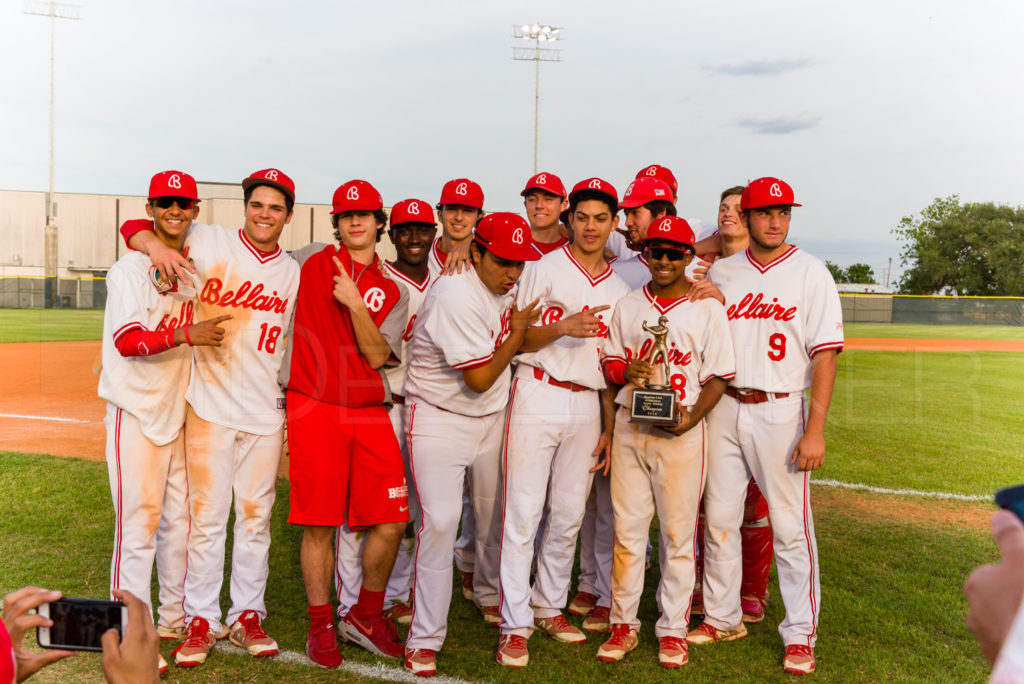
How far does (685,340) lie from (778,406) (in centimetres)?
56

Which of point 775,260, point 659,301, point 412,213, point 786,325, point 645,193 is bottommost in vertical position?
point 786,325

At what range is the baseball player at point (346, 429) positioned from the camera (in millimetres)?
3873

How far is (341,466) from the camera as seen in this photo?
3916mm

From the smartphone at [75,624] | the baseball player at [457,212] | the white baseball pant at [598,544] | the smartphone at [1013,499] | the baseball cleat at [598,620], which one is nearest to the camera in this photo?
the smartphone at [1013,499]

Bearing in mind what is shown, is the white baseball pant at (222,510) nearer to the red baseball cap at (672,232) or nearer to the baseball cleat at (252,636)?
the baseball cleat at (252,636)

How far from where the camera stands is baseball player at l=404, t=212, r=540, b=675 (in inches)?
147

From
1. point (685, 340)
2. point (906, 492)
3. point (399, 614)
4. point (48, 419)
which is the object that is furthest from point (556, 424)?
point (48, 419)

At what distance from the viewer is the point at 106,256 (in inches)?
1667

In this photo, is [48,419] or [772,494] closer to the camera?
[772,494]

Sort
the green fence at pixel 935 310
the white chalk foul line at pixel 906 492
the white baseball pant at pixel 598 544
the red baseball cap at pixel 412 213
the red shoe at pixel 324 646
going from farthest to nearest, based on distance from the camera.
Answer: the green fence at pixel 935 310
the white chalk foul line at pixel 906 492
the white baseball pant at pixel 598 544
the red baseball cap at pixel 412 213
the red shoe at pixel 324 646

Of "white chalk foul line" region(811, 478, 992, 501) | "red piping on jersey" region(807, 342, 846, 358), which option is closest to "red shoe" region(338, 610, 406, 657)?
"red piping on jersey" region(807, 342, 846, 358)

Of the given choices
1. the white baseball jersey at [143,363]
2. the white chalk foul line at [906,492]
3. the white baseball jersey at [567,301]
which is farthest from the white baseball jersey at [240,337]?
the white chalk foul line at [906,492]

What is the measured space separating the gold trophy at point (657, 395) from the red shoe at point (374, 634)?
5.31ft

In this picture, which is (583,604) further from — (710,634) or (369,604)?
(369,604)
